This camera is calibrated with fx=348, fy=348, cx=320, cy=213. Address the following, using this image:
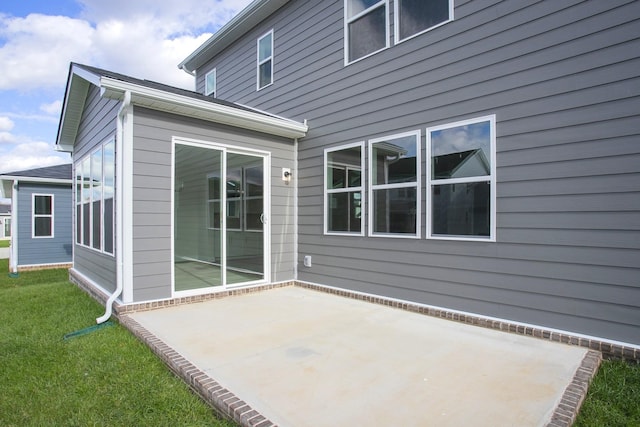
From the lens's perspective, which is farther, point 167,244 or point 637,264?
point 167,244

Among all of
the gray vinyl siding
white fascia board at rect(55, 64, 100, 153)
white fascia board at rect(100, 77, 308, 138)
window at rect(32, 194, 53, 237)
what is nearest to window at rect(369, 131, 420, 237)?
white fascia board at rect(100, 77, 308, 138)

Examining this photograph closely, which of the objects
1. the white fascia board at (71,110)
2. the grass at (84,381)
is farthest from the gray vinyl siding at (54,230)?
the grass at (84,381)

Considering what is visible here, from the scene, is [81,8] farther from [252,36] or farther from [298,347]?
[298,347]

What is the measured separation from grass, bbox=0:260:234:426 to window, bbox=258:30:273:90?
202 inches

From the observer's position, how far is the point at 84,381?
2.59m

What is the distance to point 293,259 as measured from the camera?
594 centimetres

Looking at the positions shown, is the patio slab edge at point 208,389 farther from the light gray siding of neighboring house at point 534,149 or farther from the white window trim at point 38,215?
the white window trim at point 38,215

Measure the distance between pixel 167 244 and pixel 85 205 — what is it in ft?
10.3

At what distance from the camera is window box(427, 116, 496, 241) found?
367 cm

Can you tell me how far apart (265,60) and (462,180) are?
495 cm

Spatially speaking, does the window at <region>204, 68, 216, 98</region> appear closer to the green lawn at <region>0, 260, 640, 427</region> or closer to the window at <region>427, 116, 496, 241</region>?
the window at <region>427, 116, 496, 241</region>

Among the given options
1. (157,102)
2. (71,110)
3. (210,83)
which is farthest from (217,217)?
(210,83)

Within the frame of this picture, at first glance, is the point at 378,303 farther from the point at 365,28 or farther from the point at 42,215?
the point at 42,215

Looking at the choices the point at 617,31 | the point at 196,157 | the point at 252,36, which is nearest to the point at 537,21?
the point at 617,31
